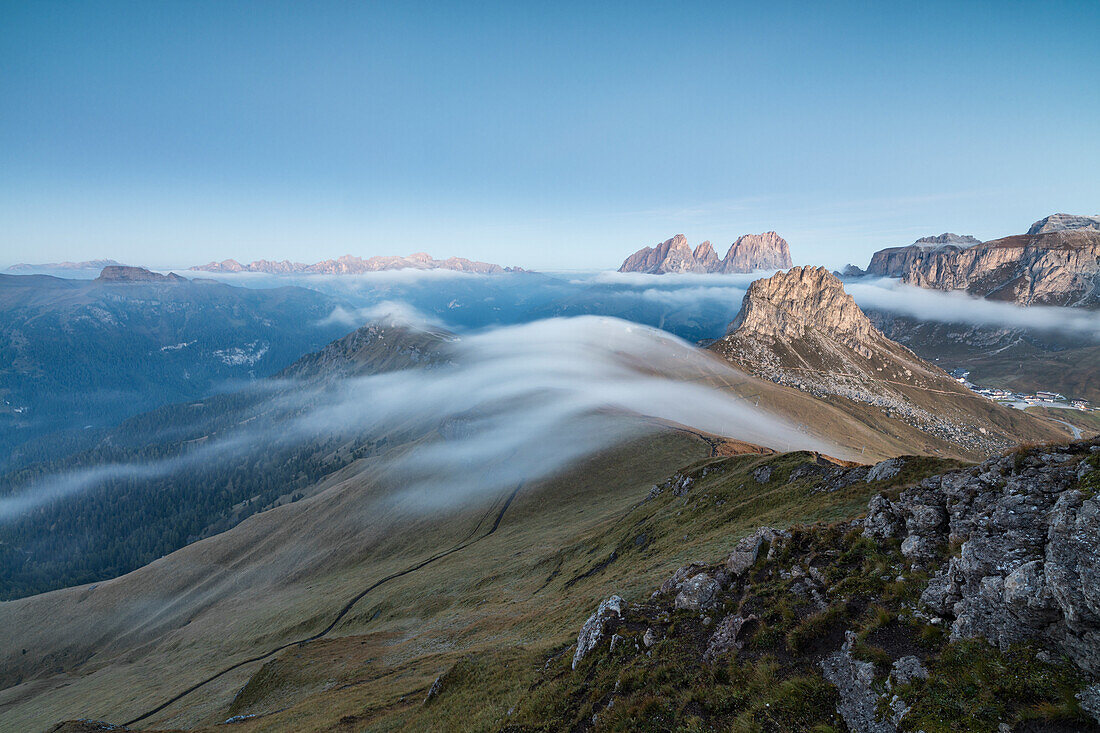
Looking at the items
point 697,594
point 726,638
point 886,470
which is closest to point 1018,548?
point 726,638

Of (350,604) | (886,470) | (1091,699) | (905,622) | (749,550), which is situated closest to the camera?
(1091,699)

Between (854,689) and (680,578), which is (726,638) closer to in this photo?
(854,689)

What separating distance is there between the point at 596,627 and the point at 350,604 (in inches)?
3258

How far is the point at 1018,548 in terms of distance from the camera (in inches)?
531

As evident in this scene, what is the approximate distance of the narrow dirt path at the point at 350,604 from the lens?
69.2 m

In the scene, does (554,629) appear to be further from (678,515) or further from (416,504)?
(416,504)

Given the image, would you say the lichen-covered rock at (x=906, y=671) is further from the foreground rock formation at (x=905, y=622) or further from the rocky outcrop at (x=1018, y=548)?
the rocky outcrop at (x=1018, y=548)

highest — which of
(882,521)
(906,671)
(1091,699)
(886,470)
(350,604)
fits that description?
(1091,699)

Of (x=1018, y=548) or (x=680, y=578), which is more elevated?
(x=1018, y=548)

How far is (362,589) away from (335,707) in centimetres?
6037

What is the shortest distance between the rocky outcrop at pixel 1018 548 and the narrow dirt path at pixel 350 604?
80.8 meters

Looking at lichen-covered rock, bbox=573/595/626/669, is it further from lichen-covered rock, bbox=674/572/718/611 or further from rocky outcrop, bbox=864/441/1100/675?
rocky outcrop, bbox=864/441/1100/675

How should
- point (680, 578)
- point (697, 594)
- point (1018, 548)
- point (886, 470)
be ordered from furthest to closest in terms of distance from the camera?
point (886, 470) < point (680, 578) < point (697, 594) < point (1018, 548)

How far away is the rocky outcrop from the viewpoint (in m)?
11.0
